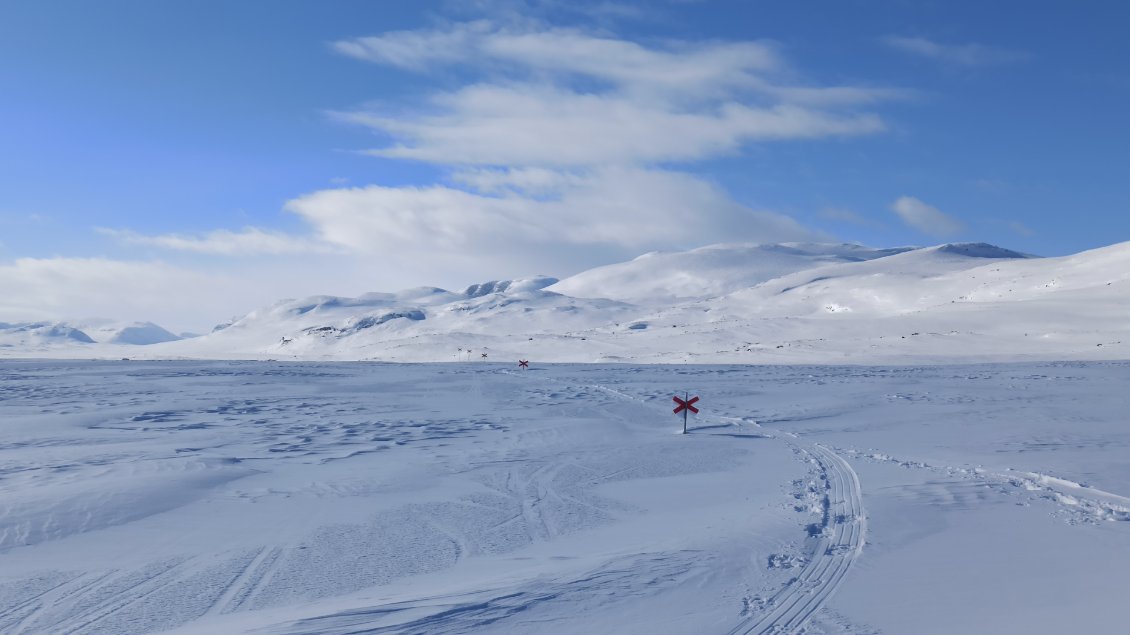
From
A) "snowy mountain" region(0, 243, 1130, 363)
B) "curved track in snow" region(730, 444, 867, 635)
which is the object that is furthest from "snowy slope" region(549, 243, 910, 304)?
"curved track in snow" region(730, 444, 867, 635)

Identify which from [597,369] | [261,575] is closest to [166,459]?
[261,575]

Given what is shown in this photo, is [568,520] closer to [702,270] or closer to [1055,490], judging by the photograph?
[1055,490]

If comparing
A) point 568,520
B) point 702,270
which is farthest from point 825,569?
point 702,270

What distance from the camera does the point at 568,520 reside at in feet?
35.2

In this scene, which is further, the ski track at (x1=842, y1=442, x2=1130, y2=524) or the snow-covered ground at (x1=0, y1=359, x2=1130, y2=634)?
the ski track at (x1=842, y1=442, x2=1130, y2=524)

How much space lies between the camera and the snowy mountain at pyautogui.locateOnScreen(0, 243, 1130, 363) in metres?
52.2

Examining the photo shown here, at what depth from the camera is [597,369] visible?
43438 millimetres

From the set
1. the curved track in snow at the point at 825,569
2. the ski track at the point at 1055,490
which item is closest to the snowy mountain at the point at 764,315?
the ski track at the point at 1055,490

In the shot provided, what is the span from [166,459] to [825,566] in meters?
12.3

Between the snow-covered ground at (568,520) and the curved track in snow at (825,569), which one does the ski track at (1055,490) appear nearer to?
the snow-covered ground at (568,520)

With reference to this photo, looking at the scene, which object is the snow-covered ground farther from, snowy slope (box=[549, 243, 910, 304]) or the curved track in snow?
snowy slope (box=[549, 243, 910, 304])

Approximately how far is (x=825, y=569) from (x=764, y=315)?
3122 inches

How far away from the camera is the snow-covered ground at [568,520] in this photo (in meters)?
7.08

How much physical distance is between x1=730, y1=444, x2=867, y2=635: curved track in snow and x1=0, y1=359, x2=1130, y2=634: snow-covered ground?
0.13 ft
